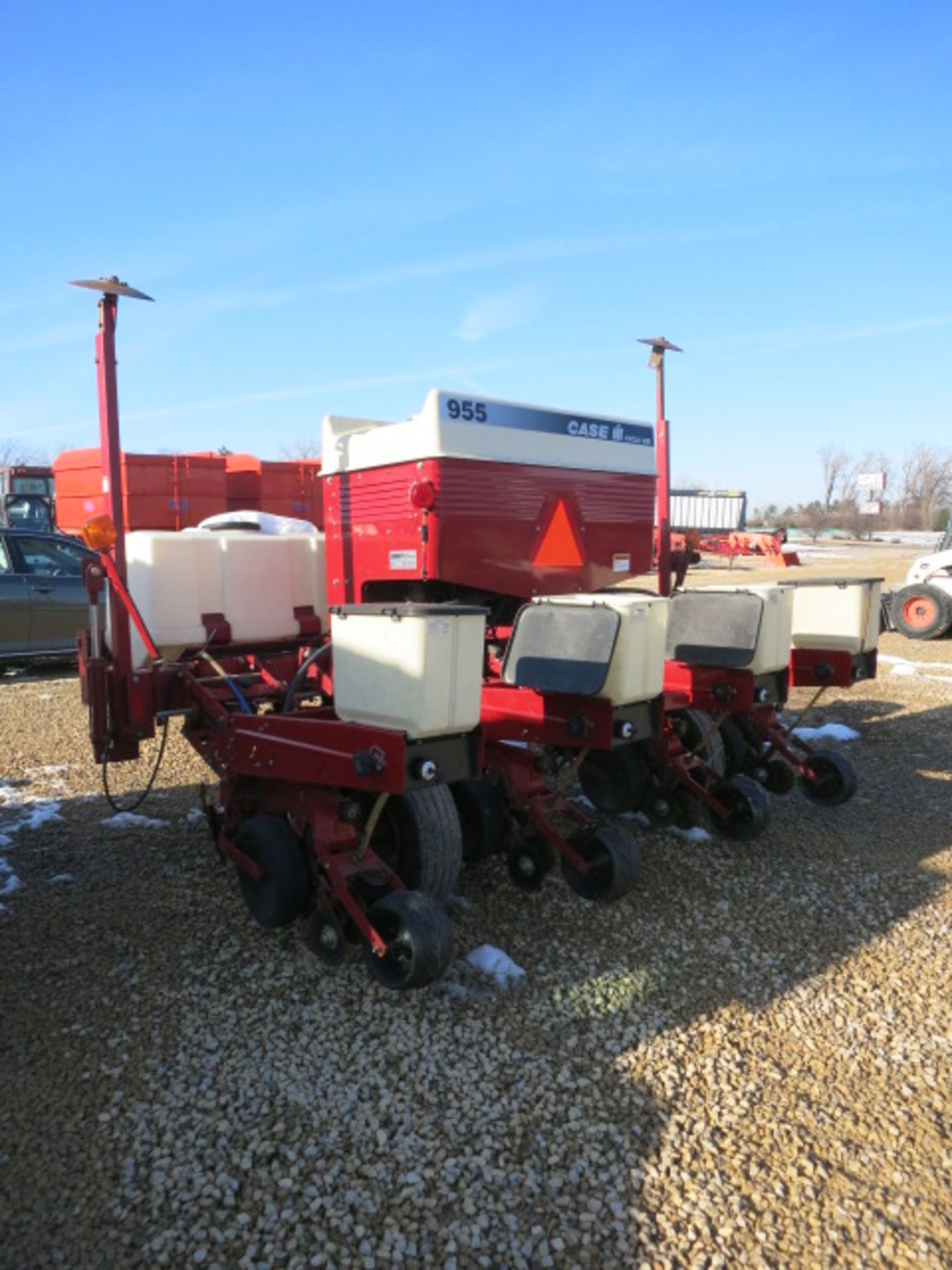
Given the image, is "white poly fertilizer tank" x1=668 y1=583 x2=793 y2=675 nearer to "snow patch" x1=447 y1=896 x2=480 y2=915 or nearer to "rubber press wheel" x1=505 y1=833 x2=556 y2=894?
"rubber press wheel" x1=505 y1=833 x2=556 y2=894

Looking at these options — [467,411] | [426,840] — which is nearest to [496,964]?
[426,840]

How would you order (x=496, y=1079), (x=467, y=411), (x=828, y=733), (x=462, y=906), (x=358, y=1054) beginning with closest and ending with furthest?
(x=496, y=1079)
(x=358, y=1054)
(x=462, y=906)
(x=467, y=411)
(x=828, y=733)

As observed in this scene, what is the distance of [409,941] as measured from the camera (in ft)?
9.04

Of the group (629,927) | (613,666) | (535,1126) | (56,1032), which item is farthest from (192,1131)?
(613,666)

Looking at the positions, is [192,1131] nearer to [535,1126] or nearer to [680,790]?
[535,1126]

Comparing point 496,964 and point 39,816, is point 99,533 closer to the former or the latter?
point 39,816

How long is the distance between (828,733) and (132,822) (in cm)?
498

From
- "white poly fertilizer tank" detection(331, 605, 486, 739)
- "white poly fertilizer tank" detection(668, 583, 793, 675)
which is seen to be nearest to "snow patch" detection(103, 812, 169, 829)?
"white poly fertilizer tank" detection(331, 605, 486, 739)

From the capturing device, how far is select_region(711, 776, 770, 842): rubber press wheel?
432cm

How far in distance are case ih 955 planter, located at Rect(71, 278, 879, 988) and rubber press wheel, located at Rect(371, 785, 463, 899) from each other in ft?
0.03

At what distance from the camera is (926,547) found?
139 ft

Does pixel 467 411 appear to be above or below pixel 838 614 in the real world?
above

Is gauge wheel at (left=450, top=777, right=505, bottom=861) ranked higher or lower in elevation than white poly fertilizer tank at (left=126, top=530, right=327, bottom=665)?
lower

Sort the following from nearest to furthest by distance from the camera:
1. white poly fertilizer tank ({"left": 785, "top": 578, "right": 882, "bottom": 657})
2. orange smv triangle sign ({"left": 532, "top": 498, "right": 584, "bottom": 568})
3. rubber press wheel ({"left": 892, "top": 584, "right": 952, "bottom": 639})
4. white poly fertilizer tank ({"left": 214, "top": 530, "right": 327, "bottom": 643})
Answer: white poly fertilizer tank ({"left": 214, "top": 530, "right": 327, "bottom": 643})
orange smv triangle sign ({"left": 532, "top": 498, "right": 584, "bottom": 568})
white poly fertilizer tank ({"left": 785, "top": 578, "right": 882, "bottom": 657})
rubber press wheel ({"left": 892, "top": 584, "right": 952, "bottom": 639})
